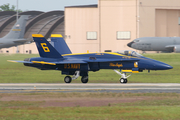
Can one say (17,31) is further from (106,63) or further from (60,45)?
(106,63)

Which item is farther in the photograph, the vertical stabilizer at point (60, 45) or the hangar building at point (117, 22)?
the hangar building at point (117, 22)

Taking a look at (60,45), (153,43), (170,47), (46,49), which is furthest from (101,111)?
(170,47)

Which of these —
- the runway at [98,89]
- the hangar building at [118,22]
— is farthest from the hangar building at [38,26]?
the runway at [98,89]

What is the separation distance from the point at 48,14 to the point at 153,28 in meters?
44.9

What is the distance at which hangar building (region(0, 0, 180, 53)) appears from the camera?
70875 mm

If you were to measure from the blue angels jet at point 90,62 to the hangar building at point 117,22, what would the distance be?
47.8 meters

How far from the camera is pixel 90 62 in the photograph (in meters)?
24.3

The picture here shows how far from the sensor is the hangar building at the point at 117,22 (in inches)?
2790

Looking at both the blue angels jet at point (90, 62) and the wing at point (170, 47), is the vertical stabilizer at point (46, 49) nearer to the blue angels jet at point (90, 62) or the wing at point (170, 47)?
the blue angels jet at point (90, 62)

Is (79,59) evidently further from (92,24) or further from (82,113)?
(92,24)

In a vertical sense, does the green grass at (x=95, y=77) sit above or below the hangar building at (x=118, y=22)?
below

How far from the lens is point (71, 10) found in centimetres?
7369

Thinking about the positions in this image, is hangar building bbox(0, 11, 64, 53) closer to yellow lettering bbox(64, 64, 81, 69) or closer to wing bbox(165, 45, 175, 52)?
wing bbox(165, 45, 175, 52)

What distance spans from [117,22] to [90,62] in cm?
4885
